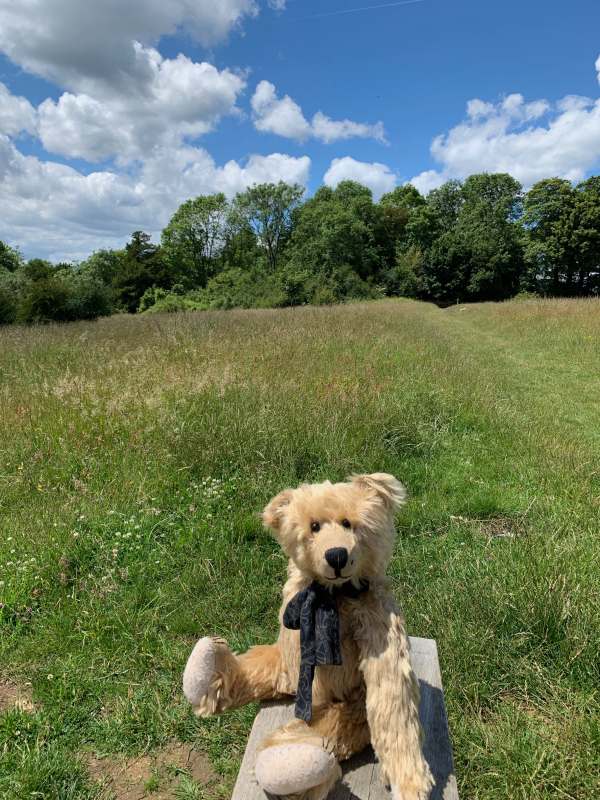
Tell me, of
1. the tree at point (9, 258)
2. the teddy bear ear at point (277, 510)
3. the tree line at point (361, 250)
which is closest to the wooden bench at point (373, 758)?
the teddy bear ear at point (277, 510)

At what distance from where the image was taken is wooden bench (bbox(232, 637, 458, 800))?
1324 mm

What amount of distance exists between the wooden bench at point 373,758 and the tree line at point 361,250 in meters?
27.8

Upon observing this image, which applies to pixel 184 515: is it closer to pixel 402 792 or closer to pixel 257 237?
pixel 402 792

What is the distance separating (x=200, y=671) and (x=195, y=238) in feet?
182

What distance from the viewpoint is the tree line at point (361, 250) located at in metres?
37.7

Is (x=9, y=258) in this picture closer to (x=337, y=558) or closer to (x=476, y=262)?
(x=476, y=262)

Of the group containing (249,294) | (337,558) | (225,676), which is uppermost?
(249,294)

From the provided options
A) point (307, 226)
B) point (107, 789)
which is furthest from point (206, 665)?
point (307, 226)

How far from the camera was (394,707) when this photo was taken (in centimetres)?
125

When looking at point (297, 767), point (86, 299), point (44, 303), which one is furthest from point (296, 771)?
point (86, 299)

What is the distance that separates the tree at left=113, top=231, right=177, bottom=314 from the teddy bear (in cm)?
4359

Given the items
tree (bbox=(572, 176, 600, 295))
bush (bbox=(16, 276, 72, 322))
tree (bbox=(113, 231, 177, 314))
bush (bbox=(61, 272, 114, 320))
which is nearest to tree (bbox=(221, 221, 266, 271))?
tree (bbox=(113, 231, 177, 314))

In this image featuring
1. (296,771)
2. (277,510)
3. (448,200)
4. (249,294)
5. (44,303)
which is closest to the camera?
(296,771)

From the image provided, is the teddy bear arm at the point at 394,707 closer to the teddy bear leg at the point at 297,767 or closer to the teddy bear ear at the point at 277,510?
the teddy bear leg at the point at 297,767
